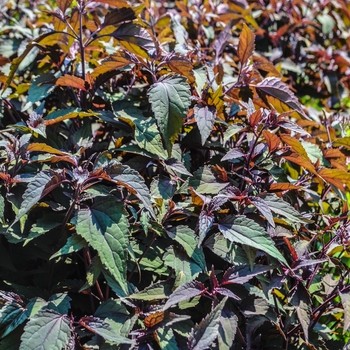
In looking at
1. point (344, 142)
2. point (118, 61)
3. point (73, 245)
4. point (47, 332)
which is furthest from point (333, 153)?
point (47, 332)

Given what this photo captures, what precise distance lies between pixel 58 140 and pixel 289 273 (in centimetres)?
97

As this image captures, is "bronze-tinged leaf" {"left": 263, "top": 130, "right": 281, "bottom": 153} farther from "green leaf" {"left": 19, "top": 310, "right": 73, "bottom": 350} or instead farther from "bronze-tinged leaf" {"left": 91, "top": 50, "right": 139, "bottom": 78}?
"green leaf" {"left": 19, "top": 310, "right": 73, "bottom": 350}

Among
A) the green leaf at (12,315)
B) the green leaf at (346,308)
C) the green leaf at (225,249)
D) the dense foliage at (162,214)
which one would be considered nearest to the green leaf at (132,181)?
the dense foliage at (162,214)

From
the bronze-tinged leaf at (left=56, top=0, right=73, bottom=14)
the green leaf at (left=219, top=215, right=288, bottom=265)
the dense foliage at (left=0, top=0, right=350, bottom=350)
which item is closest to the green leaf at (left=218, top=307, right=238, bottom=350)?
the dense foliage at (left=0, top=0, right=350, bottom=350)

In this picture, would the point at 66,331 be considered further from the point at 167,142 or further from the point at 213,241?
the point at 167,142

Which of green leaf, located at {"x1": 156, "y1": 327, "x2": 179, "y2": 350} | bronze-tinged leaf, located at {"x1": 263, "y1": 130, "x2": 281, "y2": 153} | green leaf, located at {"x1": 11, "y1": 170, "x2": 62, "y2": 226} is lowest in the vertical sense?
green leaf, located at {"x1": 156, "y1": 327, "x2": 179, "y2": 350}

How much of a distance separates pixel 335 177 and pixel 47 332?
1154 mm

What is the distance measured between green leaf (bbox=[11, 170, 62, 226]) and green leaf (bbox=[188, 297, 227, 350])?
56cm

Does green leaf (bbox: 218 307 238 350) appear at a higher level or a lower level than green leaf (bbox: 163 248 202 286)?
lower

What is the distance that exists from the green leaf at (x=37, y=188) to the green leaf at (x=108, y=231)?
4.6 inches

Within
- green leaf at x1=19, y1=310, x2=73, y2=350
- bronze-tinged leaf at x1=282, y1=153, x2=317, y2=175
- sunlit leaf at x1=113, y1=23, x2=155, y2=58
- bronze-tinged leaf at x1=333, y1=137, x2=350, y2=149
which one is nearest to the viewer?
green leaf at x1=19, y1=310, x2=73, y2=350

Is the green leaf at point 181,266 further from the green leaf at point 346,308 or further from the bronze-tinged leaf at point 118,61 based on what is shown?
the bronze-tinged leaf at point 118,61

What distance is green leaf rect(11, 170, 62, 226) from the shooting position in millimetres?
1390

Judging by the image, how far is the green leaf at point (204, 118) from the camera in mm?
1733
